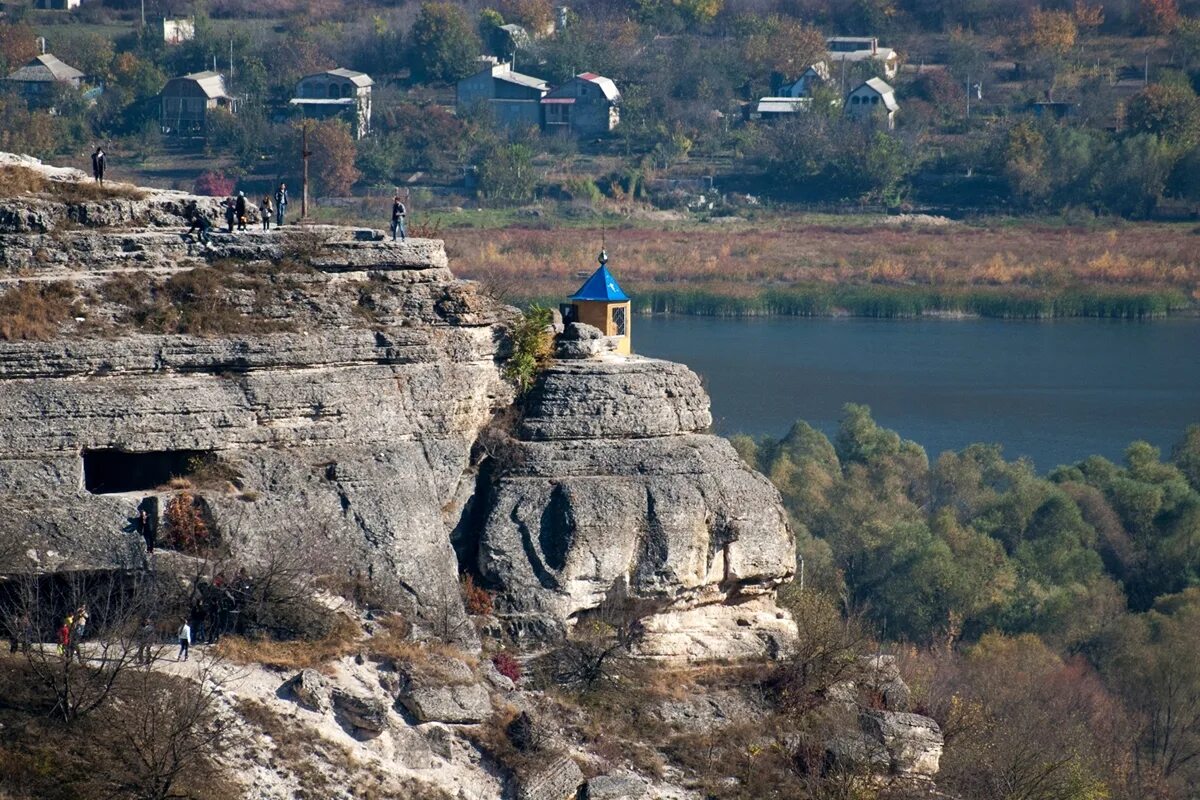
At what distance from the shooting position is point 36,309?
27.7 m

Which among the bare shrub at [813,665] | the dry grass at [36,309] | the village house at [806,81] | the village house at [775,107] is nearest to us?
the dry grass at [36,309]

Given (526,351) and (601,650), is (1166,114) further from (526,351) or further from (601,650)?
(601,650)

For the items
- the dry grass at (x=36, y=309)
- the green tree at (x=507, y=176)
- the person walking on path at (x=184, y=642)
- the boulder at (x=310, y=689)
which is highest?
the dry grass at (x=36, y=309)

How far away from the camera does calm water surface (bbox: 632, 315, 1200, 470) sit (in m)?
70.6

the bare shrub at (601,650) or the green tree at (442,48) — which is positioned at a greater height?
the bare shrub at (601,650)

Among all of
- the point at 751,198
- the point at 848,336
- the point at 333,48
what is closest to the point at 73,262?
the point at 848,336

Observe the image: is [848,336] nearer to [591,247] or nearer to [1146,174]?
[591,247]

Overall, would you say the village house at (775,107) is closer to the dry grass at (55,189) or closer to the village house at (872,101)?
the village house at (872,101)

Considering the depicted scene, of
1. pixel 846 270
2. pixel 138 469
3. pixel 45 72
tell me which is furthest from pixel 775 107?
pixel 138 469

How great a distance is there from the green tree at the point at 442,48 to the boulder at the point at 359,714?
96.7 m

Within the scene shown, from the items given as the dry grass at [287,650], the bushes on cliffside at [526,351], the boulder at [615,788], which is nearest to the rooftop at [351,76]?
the bushes on cliffside at [526,351]

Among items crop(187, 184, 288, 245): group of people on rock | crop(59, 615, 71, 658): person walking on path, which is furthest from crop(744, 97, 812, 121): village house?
crop(59, 615, 71, 658): person walking on path

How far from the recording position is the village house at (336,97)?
109062 millimetres

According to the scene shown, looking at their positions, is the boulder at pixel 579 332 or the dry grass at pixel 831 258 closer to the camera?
the boulder at pixel 579 332
